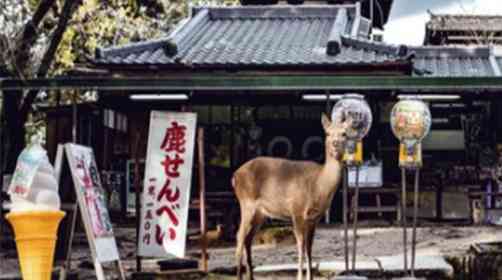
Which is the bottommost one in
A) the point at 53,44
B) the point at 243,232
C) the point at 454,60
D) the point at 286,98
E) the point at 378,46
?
the point at 243,232

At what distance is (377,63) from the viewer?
15398 millimetres

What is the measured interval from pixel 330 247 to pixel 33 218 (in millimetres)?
7571

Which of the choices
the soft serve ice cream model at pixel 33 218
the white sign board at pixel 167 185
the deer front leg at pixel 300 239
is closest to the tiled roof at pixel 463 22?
the white sign board at pixel 167 185

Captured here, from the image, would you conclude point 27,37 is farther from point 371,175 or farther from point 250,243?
point 371,175

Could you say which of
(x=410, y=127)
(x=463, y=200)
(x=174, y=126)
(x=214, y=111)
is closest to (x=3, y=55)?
(x=174, y=126)

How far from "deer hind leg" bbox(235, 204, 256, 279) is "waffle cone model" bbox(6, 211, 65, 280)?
245 cm

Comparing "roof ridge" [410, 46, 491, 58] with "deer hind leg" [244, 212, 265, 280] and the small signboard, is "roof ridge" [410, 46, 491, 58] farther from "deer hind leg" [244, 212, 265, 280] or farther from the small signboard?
"deer hind leg" [244, 212, 265, 280]

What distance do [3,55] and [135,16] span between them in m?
5.72

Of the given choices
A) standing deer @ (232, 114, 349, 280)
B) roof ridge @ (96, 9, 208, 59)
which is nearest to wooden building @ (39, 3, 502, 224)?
roof ridge @ (96, 9, 208, 59)

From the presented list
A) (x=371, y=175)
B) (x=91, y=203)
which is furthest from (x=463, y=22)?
(x=91, y=203)

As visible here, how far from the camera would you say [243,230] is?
8859 mm

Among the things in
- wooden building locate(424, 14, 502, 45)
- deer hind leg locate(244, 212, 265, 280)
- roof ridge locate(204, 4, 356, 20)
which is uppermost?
wooden building locate(424, 14, 502, 45)

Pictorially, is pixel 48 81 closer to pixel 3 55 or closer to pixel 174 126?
pixel 174 126

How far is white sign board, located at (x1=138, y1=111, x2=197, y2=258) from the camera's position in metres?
9.40
